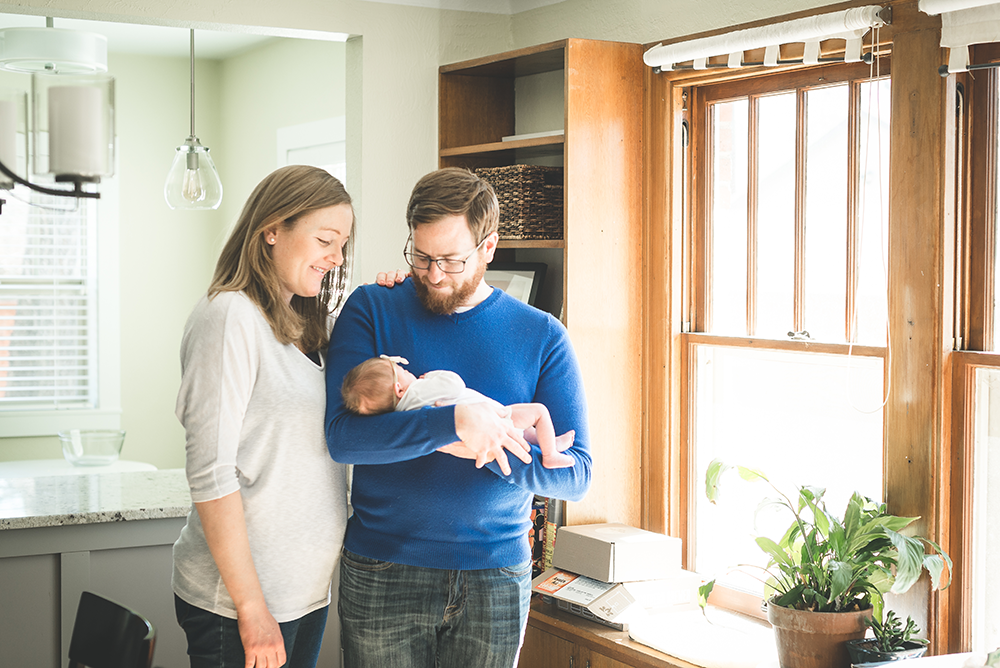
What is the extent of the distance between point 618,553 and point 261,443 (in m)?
1.18

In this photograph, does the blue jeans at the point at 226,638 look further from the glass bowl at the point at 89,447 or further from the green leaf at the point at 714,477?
the glass bowl at the point at 89,447

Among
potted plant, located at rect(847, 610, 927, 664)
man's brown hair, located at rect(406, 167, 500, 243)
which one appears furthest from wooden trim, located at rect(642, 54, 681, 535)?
man's brown hair, located at rect(406, 167, 500, 243)

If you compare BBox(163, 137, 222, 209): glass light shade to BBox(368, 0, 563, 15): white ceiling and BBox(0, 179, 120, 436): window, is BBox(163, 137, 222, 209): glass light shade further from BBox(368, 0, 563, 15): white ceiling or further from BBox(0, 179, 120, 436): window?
BBox(0, 179, 120, 436): window

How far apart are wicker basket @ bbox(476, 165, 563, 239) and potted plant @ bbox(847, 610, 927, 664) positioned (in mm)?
1424

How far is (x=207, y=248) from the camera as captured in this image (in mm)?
5488

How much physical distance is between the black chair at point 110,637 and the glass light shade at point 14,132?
0.76 meters

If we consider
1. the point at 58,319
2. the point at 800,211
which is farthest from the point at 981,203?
the point at 58,319

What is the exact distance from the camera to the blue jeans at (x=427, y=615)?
5.65ft

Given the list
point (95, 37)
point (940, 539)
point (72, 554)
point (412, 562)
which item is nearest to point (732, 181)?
point (940, 539)

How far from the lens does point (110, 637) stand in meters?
1.58

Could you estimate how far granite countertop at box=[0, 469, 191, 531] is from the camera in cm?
246

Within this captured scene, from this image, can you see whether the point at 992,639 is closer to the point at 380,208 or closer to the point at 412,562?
the point at 412,562

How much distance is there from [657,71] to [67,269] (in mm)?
3775

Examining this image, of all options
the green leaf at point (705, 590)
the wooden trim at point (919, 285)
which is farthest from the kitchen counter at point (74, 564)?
the wooden trim at point (919, 285)
